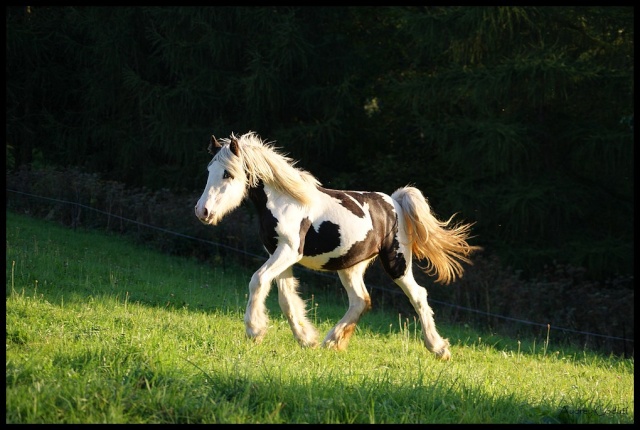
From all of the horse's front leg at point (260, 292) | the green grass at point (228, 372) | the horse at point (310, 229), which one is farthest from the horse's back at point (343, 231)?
the green grass at point (228, 372)

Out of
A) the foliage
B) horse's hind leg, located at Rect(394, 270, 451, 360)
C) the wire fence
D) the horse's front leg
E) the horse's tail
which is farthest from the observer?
the foliage

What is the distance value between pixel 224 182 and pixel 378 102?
18.9 meters

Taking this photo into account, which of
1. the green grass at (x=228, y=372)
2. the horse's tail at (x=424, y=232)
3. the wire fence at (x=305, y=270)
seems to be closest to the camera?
the green grass at (x=228, y=372)

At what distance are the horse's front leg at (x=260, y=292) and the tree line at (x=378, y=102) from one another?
11727mm

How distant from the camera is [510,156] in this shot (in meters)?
19.5

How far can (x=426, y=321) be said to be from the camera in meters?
9.21

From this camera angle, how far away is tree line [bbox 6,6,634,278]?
19.4 metres

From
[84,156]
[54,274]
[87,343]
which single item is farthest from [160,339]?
[84,156]

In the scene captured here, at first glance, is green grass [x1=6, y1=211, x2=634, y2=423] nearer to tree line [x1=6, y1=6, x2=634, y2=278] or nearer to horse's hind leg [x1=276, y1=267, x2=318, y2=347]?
horse's hind leg [x1=276, y1=267, x2=318, y2=347]

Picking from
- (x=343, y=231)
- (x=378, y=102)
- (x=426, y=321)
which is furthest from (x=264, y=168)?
(x=378, y=102)

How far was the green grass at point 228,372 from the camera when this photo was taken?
5.35 m

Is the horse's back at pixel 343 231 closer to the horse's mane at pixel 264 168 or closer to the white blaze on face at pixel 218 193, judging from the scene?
the horse's mane at pixel 264 168

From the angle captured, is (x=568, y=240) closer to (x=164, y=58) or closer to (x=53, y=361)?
(x=164, y=58)

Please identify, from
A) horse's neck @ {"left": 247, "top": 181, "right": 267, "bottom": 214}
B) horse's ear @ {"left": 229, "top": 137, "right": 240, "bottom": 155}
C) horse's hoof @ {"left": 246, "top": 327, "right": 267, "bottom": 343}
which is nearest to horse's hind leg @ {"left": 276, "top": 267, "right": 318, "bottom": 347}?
horse's hoof @ {"left": 246, "top": 327, "right": 267, "bottom": 343}
